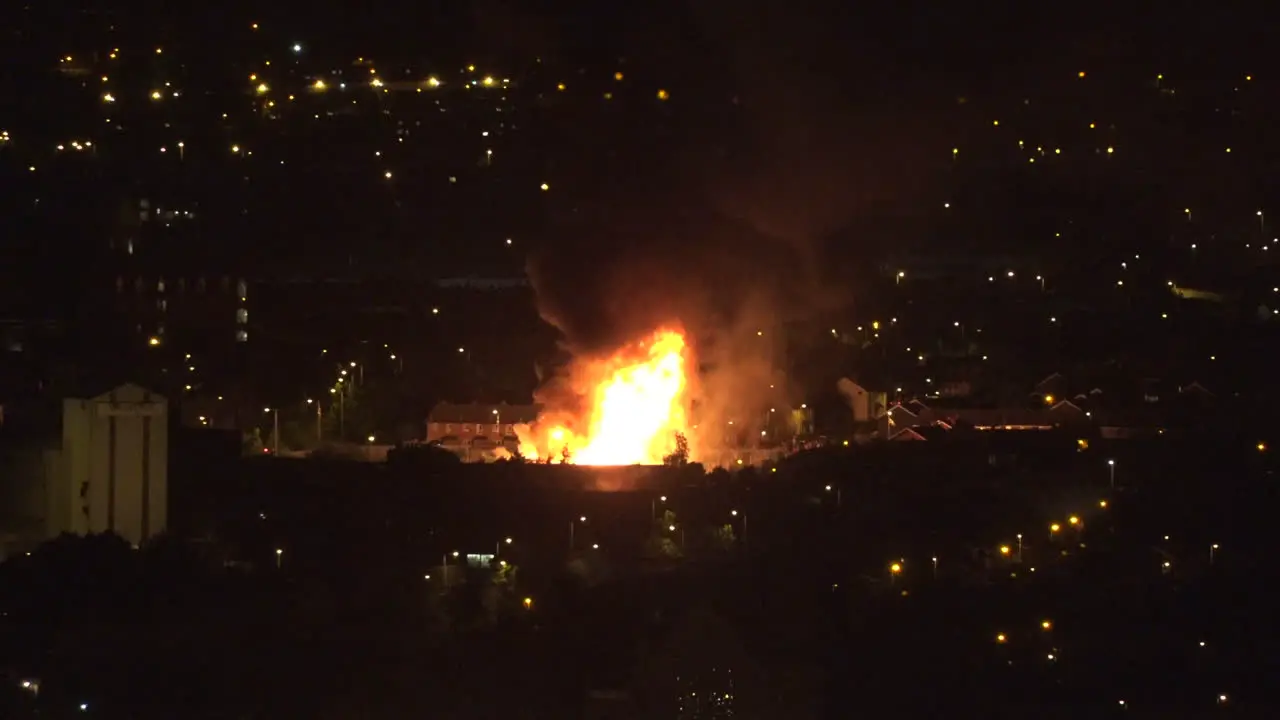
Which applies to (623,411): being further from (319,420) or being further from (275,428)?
(275,428)

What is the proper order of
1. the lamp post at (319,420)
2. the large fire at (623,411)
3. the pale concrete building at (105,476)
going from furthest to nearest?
the lamp post at (319,420), the large fire at (623,411), the pale concrete building at (105,476)

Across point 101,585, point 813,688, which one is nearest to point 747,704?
point 813,688

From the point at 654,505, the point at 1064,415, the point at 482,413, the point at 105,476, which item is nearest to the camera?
the point at 105,476

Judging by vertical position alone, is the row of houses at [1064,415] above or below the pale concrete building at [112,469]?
above

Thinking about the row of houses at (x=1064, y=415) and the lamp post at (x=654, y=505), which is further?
the row of houses at (x=1064, y=415)

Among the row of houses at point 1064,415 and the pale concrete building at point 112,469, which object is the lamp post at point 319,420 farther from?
the row of houses at point 1064,415

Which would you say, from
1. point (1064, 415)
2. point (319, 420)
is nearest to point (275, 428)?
point (319, 420)

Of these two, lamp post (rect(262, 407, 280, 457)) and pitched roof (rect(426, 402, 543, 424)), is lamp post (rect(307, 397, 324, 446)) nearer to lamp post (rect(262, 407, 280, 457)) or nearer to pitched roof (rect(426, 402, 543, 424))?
lamp post (rect(262, 407, 280, 457))

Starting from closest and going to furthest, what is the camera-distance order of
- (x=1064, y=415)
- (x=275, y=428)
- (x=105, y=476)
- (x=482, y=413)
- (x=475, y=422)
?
(x=105, y=476)
(x=275, y=428)
(x=475, y=422)
(x=482, y=413)
(x=1064, y=415)

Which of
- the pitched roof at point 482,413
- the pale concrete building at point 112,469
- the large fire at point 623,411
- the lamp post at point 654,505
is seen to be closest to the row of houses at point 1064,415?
the large fire at point 623,411
